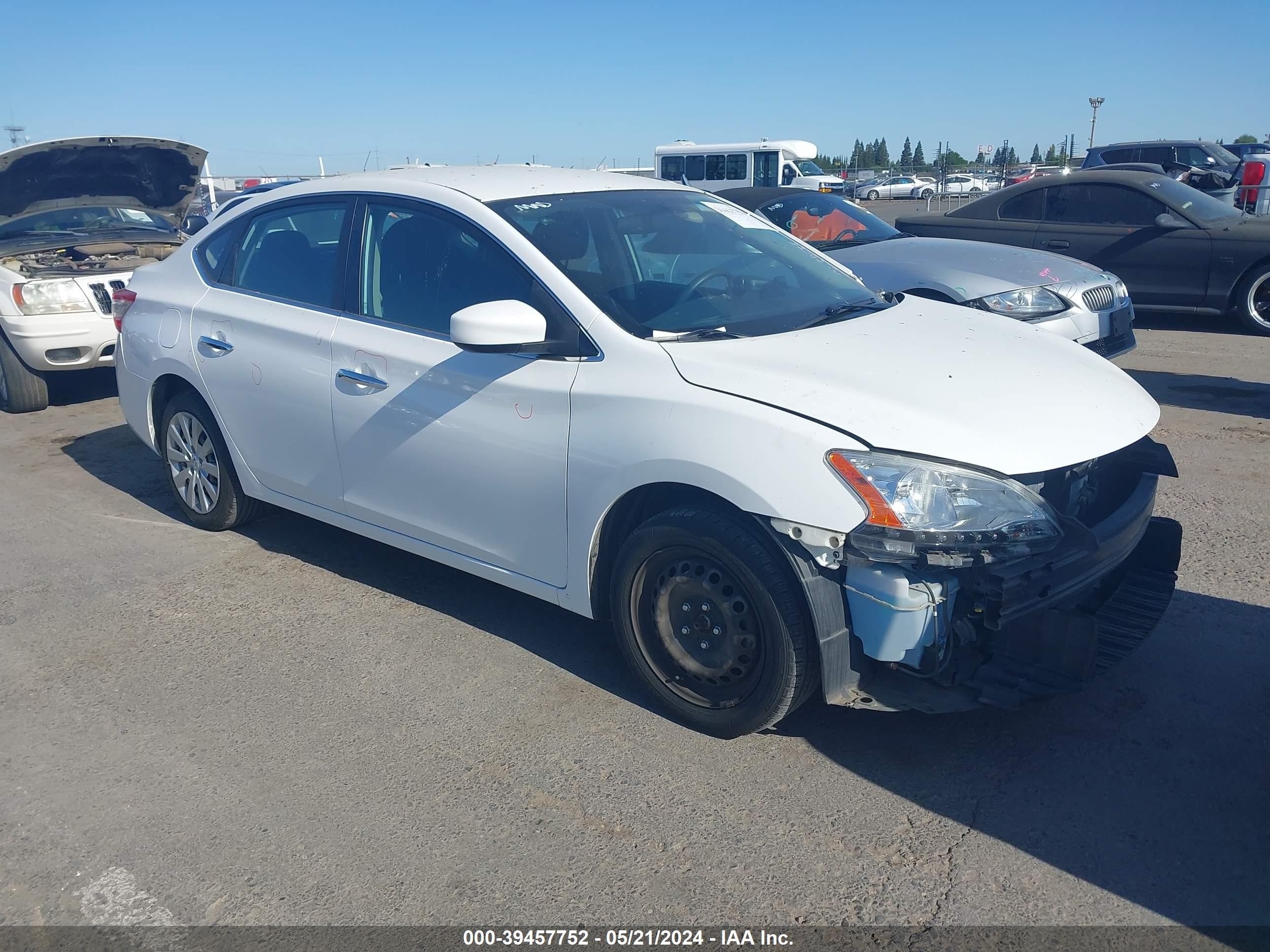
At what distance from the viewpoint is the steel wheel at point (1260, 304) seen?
9.55 m

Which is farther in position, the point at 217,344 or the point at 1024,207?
the point at 1024,207

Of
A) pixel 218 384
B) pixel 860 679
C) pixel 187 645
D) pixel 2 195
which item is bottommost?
pixel 187 645

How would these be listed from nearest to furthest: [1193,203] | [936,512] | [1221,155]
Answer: [936,512] → [1193,203] → [1221,155]

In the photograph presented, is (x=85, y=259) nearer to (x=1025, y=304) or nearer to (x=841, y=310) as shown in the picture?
(x=841, y=310)

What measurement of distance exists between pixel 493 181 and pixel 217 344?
5.29 ft

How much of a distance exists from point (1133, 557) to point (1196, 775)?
2.68 ft

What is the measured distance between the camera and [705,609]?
3238 millimetres

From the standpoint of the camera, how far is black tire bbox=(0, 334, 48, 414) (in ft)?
26.7

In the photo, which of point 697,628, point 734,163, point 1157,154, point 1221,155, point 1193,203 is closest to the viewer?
point 697,628

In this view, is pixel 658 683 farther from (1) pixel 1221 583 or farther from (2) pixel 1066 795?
(1) pixel 1221 583

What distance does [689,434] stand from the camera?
3.14m

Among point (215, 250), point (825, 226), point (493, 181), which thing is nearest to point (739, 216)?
point (493, 181)

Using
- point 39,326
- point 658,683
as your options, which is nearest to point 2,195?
point 39,326

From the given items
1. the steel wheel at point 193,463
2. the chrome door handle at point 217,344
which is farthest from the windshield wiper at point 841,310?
the steel wheel at point 193,463
